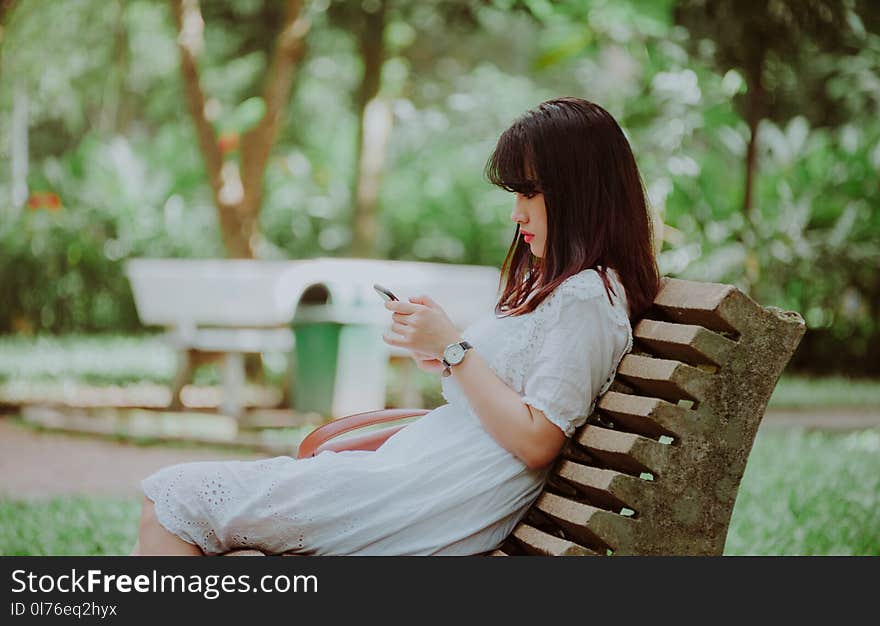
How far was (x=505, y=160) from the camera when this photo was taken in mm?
2592

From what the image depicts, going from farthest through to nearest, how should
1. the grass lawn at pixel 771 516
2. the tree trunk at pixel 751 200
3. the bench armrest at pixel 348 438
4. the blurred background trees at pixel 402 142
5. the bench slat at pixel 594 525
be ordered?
1. the tree trunk at pixel 751 200
2. the blurred background trees at pixel 402 142
3. the grass lawn at pixel 771 516
4. the bench armrest at pixel 348 438
5. the bench slat at pixel 594 525

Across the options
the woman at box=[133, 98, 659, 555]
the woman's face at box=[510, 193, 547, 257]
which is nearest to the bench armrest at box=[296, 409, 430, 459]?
the woman at box=[133, 98, 659, 555]

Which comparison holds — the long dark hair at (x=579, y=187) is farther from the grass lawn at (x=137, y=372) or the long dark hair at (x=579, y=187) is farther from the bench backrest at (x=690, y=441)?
the grass lawn at (x=137, y=372)

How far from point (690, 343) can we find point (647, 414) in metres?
0.17

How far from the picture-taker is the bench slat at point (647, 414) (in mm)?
2434

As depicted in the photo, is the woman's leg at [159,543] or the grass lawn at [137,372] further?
the grass lawn at [137,372]

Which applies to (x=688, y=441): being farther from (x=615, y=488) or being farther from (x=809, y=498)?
(x=809, y=498)

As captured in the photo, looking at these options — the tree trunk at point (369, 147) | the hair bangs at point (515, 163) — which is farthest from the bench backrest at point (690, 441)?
the tree trunk at point (369, 147)

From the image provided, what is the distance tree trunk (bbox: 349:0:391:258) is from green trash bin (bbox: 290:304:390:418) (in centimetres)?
332

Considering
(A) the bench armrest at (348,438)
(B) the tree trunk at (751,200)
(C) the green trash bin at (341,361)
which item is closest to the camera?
(A) the bench armrest at (348,438)
